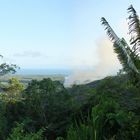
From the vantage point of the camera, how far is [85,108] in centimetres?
3128

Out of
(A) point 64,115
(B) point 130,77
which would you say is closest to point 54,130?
(A) point 64,115

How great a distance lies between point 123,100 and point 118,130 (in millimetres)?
9780

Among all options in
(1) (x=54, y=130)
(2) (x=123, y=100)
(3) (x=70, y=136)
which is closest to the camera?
(3) (x=70, y=136)

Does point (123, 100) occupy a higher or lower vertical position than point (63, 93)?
lower

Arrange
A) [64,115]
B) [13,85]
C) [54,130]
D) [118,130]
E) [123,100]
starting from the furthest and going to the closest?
[13,85], [64,115], [54,130], [123,100], [118,130]

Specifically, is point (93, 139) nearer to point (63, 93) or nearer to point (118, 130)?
point (118, 130)

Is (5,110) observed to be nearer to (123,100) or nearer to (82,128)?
(123,100)

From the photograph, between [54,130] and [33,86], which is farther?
[33,86]

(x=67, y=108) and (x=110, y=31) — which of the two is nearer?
(x=110, y=31)

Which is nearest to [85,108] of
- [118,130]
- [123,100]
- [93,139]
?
A: [123,100]

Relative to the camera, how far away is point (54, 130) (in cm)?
3366

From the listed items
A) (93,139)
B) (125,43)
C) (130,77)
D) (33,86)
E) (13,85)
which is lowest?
(93,139)

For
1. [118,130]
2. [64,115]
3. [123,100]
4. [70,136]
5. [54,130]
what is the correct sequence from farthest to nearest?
[64,115], [54,130], [123,100], [118,130], [70,136]

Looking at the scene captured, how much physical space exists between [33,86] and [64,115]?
3.30 meters
